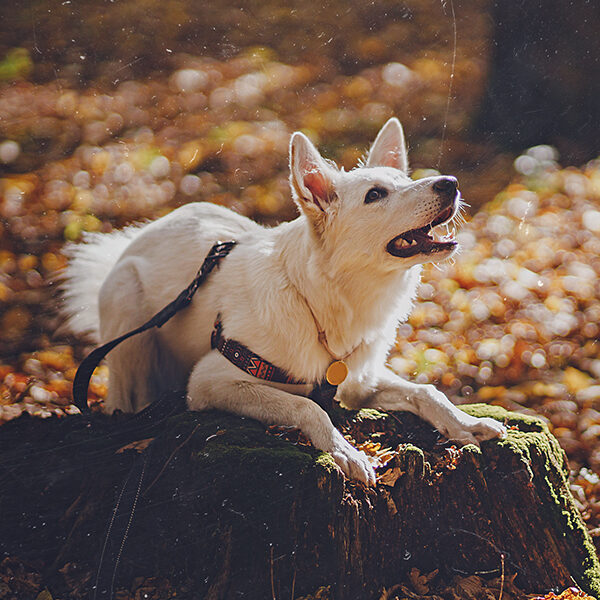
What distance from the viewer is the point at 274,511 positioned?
2.13 m

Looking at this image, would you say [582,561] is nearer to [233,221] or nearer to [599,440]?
[599,440]

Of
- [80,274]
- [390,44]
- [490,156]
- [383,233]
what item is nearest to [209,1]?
[390,44]

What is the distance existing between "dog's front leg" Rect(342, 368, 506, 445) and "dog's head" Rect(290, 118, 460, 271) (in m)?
0.62

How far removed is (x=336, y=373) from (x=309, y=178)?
0.96 metres

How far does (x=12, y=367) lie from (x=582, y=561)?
4.11 m

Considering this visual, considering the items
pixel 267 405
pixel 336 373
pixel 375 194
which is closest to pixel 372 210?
pixel 375 194

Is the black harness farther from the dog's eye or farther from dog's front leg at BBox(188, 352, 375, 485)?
the dog's eye

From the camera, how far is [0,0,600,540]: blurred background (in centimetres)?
546

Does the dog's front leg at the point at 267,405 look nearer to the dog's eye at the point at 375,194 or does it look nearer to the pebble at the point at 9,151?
the dog's eye at the point at 375,194

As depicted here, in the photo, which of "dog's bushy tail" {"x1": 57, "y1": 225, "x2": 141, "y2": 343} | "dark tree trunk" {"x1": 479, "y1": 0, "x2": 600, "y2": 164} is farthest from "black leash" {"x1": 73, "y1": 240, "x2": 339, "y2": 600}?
"dark tree trunk" {"x1": 479, "y1": 0, "x2": 600, "y2": 164}

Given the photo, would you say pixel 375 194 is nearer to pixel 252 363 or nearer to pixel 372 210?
pixel 372 210

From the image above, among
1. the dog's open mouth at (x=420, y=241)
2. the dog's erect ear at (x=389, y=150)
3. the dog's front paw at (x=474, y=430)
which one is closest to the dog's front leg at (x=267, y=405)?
the dog's front paw at (x=474, y=430)

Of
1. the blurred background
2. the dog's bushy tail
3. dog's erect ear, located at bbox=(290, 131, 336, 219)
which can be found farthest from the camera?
the blurred background

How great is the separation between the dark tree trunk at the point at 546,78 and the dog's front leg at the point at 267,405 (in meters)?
6.43
